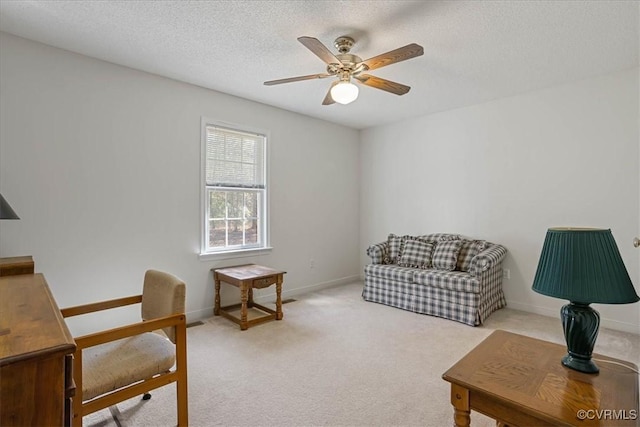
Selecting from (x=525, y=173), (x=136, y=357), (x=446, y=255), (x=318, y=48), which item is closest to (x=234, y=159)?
(x=318, y=48)

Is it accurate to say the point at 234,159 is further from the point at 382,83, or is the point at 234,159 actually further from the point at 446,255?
the point at 446,255

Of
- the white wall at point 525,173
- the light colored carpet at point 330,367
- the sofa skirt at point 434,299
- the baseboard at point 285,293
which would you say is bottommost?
the light colored carpet at point 330,367

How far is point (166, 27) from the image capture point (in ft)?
7.99

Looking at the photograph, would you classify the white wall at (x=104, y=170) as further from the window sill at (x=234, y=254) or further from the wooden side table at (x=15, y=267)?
the wooden side table at (x=15, y=267)

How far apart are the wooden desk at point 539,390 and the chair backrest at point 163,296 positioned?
142 cm

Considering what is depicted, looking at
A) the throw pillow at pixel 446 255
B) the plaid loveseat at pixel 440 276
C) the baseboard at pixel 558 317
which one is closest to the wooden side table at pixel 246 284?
the plaid loveseat at pixel 440 276

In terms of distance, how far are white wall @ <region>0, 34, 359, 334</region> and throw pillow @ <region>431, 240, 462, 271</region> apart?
79.6 inches

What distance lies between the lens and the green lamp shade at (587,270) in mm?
1132

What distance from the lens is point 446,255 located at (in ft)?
13.1

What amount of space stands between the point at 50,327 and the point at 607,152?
14.8ft

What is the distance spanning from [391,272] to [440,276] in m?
0.62

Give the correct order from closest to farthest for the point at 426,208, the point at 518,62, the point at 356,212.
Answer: the point at 518,62, the point at 426,208, the point at 356,212

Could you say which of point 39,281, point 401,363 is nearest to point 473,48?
point 401,363

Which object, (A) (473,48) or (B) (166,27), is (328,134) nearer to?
(A) (473,48)
